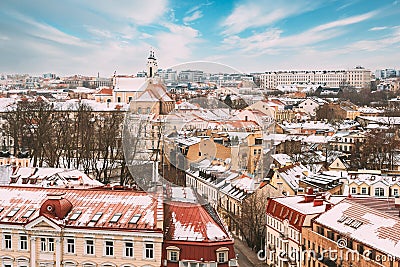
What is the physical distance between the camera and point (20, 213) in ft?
45.2

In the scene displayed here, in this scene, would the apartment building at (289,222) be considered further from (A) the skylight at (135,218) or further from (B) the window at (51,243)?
(B) the window at (51,243)

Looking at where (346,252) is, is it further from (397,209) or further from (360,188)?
(360,188)

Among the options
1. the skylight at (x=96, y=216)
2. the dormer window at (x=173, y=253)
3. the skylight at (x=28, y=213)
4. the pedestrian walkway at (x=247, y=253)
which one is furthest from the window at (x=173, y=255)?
the pedestrian walkway at (x=247, y=253)

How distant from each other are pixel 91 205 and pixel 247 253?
681cm

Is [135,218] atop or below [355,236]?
atop

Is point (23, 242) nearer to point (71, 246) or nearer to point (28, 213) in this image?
point (28, 213)

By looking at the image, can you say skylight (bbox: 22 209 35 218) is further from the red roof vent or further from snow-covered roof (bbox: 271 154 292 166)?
snow-covered roof (bbox: 271 154 292 166)

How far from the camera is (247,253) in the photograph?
61.6 feet

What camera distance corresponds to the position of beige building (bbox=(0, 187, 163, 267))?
41.8ft

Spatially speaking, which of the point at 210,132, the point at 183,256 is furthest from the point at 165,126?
the point at 183,256

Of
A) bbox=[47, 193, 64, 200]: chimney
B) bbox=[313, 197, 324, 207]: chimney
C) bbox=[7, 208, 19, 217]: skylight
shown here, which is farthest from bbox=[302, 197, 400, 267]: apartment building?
bbox=[7, 208, 19, 217]: skylight

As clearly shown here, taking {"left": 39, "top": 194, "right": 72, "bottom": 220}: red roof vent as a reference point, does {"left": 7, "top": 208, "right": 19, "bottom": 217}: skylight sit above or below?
below

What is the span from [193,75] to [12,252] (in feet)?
25.8

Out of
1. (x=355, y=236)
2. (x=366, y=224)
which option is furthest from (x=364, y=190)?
(x=355, y=236)
